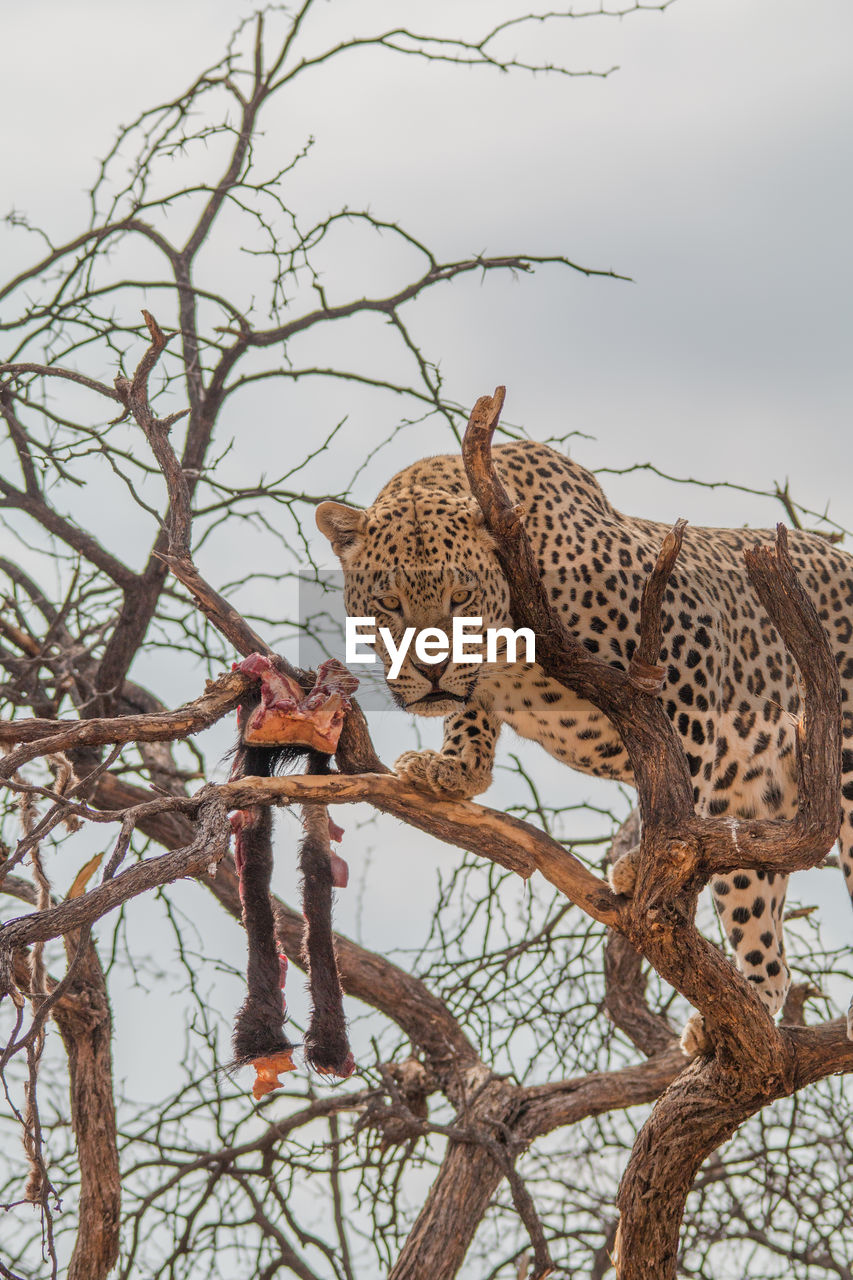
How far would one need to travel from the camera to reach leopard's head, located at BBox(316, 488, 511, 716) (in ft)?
16.8

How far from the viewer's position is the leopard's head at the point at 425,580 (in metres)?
5.11

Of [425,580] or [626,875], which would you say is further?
[425,580]

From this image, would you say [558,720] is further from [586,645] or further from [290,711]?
[290,711]

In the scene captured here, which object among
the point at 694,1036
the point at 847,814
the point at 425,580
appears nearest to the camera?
the point at 425,580

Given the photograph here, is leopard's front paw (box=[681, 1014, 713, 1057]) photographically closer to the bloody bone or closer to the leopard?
the leopard

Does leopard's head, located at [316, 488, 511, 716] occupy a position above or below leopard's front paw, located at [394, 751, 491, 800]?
above

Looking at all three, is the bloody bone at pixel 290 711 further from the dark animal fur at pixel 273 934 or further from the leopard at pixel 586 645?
the leopard at pixel 586 645

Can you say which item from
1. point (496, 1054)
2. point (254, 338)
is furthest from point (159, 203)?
point (496, 1054)

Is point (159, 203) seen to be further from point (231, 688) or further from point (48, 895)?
point (48, 895)

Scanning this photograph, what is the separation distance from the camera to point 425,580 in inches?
200

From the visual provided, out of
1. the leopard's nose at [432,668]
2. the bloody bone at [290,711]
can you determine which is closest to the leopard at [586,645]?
the leopard's nose at [432,668]

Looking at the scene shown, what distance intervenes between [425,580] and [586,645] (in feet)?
2.28

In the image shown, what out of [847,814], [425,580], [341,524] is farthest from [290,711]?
[847,814]

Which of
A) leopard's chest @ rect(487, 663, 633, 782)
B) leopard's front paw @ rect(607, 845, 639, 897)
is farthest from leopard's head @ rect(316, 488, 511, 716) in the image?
leopard's front paw @ rect(607, 845, 639, 897)
